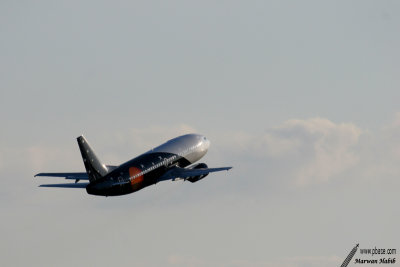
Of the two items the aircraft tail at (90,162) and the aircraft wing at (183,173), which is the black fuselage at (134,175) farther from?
the aircraft tail at (90,162)

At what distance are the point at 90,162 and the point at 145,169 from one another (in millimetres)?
9435

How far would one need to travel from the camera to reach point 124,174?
440ft

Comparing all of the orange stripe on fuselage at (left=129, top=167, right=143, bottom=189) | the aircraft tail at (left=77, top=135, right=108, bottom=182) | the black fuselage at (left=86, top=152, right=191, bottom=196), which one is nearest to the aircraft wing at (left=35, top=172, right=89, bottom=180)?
the black fuselage at (left=86, top=152, right=191, bottom=196)

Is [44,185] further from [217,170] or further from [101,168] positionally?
[217,170]

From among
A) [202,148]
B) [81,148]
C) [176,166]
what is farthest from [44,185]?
[202,148]

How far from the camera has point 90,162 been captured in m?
131

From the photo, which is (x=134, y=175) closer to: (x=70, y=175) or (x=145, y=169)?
(x=145, y=169)

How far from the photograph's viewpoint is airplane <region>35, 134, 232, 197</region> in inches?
5172

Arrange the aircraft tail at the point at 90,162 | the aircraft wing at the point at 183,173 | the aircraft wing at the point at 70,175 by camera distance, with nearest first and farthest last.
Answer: the aircraft tail at the point at 90,162 < the aircraft wing at the point at 183,173 < the aircraft wing at the point at 70,175

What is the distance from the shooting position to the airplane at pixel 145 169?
131375 mm

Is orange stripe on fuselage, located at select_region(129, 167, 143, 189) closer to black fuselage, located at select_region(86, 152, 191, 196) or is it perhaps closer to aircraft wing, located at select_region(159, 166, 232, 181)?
black fuselage, located at select_region(86, 152, 191, 196)

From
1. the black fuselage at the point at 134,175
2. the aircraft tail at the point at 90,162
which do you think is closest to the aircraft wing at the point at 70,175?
the black fuselage at the point at 134,175

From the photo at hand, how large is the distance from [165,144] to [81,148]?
68.4ft

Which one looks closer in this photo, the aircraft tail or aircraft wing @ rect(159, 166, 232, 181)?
the aircraft tail
